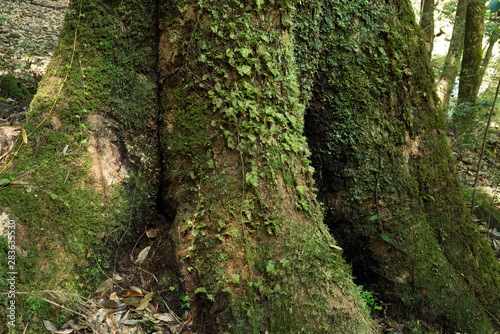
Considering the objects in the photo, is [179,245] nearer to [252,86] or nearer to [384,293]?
[252,86]

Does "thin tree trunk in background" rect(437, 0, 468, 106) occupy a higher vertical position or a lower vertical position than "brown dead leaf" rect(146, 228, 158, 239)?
higher

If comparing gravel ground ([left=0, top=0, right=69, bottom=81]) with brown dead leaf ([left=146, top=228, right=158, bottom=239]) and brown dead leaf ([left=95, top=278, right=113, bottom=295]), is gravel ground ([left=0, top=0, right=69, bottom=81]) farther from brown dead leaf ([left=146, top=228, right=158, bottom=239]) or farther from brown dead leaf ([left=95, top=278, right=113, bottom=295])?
brown dead leaf ([left=95, top=278, right=113, bottom=295])

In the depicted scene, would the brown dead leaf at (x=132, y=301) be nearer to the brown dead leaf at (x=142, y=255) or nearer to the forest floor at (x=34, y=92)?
the forest floor at (x=34, y=92)

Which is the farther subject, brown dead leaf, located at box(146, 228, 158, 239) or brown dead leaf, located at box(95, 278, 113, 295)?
brown dead leaf, located at box(146, 228, 158, 239)

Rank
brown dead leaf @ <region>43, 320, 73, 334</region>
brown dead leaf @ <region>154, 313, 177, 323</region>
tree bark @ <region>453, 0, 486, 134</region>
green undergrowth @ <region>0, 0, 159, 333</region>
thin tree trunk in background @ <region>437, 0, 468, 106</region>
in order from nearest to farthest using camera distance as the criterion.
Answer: brown dead leaf @ <region>43, 320, 73, 334</region> < green undergrowth @ <region>0, 0, 159, 333</region> < brown dead leaf @ <region>154, 313, 177, 323</region> < tree bark @ <region>453, 0, 486, 134</region> < thin tree trunk in background @ <region>437, 0, 468, 106</region>

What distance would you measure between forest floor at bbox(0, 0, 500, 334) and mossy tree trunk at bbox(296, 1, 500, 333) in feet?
1.38

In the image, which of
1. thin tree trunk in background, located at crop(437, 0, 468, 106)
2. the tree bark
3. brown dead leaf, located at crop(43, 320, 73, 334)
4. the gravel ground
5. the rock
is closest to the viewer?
brown dead leaf, located at crop(43, 320, 73, 334)

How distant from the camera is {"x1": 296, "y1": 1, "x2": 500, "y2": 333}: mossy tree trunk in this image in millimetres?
2959

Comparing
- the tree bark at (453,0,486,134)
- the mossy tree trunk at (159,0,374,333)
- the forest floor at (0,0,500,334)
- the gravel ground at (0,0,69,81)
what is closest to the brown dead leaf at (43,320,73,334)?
the forest floor at (0,0,500,334)

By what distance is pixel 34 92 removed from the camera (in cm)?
507

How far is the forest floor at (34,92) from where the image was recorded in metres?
2.94

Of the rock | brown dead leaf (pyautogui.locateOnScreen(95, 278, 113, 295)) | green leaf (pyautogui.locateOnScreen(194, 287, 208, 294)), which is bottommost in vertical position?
brown dead leaf (pyautogui.locateOnScreen(95, 278, 113, 295))

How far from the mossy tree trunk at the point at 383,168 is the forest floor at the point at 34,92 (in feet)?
1.38

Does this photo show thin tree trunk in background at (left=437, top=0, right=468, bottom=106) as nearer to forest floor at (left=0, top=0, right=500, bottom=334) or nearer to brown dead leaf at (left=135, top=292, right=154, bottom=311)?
forest floor at (left=0, top=0, right=500, bottom=334)
